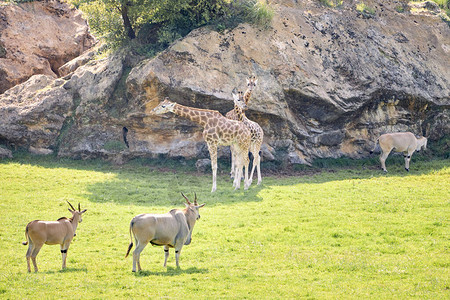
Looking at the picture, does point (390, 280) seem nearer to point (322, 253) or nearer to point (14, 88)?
point (322, 253)

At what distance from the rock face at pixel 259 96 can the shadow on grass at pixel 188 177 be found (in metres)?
0.71

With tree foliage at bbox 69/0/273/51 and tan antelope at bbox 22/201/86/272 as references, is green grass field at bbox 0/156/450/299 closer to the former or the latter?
tan antelope at bbox 22/201/86/272

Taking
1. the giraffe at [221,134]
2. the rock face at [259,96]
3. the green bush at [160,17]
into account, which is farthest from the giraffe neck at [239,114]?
the green bush at [160,17]

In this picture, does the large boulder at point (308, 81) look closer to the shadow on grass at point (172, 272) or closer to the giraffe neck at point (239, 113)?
the giraffe neck at point (239, 113)

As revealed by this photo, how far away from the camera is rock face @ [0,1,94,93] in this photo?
30.1m

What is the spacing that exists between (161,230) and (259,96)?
15441 mm

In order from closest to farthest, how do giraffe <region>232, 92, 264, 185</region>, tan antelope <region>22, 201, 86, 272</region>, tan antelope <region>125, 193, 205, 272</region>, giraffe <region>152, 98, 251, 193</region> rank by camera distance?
tan antelope <region>125, 193, 205, 272</region> < tan antelope <region>22, 201, 86, 272</region> < giraffe <region>152, 98, 251, 193</region> < giraffe <region>232, 92, 264, 185</region>

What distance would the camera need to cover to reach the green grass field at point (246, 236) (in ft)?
36.0

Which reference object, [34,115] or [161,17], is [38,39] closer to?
[34,115]

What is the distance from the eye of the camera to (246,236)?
1498cm

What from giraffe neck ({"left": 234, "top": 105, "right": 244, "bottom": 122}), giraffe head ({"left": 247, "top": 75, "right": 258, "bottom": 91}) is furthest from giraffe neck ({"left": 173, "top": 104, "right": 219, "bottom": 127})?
giraffe head ({"left": 247, "top": 75, "right": 258, "bottom": 91})

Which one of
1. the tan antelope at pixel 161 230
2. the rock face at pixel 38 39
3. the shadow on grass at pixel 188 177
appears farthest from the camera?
the rock face at pixel 38 39

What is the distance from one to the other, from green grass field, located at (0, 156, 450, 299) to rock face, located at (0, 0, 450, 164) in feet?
7.19

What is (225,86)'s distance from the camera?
85.3 ft
